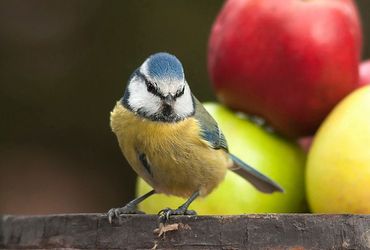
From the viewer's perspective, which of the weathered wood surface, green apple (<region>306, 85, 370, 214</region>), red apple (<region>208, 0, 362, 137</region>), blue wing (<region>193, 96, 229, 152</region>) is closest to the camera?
the weathered wood surface

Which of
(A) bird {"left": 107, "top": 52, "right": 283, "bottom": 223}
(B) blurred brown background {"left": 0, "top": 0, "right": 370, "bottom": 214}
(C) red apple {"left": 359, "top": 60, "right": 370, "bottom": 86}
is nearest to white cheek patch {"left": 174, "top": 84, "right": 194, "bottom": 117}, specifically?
(A) bird {"left": 107, "top": 52, "right": 283, "bottom": 223}

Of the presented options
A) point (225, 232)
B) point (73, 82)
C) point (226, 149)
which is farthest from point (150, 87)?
point (73, 82)

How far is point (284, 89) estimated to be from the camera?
170 centimetres

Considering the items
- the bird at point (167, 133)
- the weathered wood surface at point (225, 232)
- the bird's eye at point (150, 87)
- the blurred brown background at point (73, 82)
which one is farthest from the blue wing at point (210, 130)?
the blurred brown background at point (73, 82)

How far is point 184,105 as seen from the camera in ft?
4.97

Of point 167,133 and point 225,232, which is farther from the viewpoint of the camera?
point 167,133

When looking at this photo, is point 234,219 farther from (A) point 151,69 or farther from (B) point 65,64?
(B) point 65,64

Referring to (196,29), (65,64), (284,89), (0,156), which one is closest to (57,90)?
(65,64)

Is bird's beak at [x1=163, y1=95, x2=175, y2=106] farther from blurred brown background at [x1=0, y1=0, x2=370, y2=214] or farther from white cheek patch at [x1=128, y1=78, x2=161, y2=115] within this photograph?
blurred brown background at [x1=0, y1=0, x2=370, y2=214]

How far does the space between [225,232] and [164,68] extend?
35 centimetres

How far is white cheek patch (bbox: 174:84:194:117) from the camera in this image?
1491mm

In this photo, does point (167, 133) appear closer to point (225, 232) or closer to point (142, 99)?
point (142, 99)

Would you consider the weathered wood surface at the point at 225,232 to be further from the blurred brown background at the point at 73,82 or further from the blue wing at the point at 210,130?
the blurred brown background at the point at 73,82

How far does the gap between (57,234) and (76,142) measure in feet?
6.92
